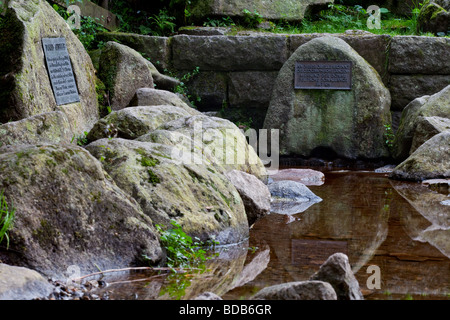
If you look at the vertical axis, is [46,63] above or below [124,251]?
above

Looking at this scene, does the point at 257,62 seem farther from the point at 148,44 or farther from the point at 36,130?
the point at 36,130

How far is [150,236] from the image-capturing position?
300 centimetres

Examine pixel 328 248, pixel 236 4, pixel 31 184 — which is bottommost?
pixel 328 248

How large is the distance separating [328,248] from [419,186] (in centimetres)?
298

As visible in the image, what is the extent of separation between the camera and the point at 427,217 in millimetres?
4441

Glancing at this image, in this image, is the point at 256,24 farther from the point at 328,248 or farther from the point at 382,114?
the point at 328,248

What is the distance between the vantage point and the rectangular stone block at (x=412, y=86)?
28.3ft

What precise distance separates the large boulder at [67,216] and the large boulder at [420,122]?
5143mm

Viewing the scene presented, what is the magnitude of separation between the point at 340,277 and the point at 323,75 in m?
6.33

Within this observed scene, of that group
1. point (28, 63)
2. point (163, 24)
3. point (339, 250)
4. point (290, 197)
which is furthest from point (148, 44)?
point (339, 250)

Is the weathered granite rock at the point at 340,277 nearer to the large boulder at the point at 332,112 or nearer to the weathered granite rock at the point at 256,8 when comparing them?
the large boulder at the point at 332,112

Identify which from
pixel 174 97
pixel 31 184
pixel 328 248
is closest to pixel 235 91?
pixel 174 97

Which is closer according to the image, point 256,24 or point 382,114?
point 382,114
